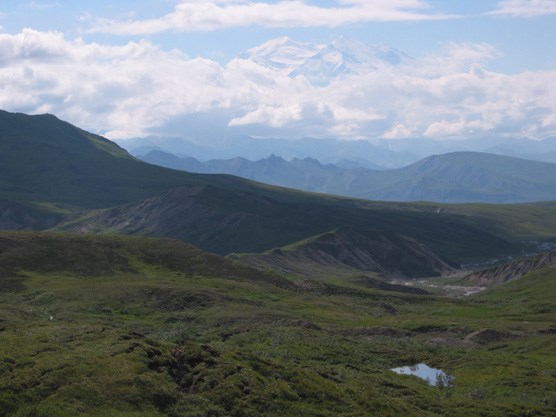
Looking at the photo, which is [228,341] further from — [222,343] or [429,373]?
[429,373]

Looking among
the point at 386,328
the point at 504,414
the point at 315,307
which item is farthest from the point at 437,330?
the point at 504,414

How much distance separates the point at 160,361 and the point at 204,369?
2538 mm

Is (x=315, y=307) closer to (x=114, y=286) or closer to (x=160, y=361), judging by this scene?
(x=114, y=286)

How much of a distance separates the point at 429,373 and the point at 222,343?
17938mm

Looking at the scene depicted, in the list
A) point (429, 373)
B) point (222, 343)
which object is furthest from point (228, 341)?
point (429, 373)

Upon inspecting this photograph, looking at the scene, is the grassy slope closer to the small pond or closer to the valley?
the valley

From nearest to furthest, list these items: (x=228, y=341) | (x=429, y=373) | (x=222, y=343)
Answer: (x=222, y=343) < (x=429, y=373) < (x=228, y=341)

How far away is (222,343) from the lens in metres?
69.5

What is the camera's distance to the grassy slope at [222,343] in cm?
4384

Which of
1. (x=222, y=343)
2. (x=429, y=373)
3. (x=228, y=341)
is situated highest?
(x=222, y=343)

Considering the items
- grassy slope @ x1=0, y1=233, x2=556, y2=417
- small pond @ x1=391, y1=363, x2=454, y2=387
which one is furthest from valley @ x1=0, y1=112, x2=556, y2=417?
small pond @ x1=391, y1=363, x2=454, y2=387

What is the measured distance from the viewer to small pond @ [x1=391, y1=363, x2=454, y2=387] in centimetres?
6544

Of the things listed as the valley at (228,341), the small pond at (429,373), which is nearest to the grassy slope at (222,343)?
the valley at (228,341)

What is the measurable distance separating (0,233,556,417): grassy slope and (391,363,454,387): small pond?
3.75 feet
